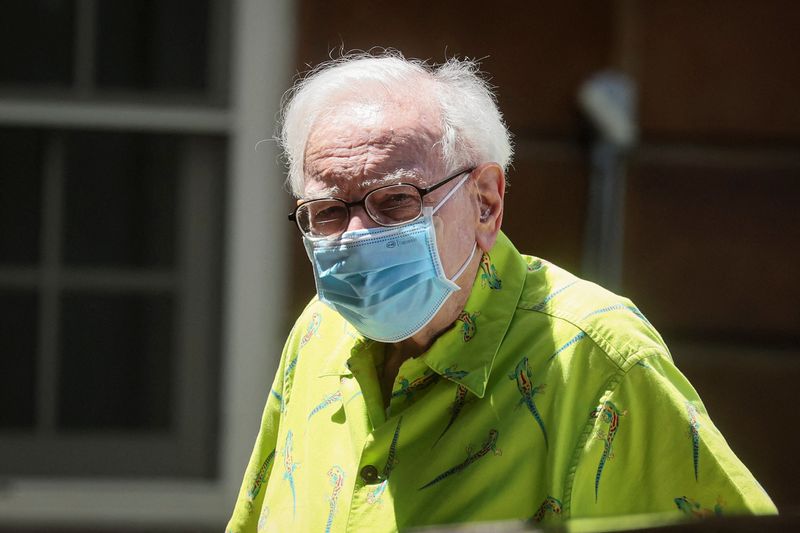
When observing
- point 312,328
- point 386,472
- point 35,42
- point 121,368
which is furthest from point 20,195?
point 386,472

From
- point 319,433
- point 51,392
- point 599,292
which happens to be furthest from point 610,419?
point 51,392

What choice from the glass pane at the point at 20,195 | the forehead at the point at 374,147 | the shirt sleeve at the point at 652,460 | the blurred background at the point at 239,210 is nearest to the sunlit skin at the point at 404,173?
the forehead at the point at 374,147

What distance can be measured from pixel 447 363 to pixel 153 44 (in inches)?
97.4

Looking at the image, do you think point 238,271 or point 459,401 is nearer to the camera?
point 459,401

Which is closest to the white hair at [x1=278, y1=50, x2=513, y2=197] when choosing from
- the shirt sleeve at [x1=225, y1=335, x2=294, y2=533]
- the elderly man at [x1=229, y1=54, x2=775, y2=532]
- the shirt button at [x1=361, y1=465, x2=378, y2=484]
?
the elderly man at [x1=229, y1=54, x2=775, y2=532]

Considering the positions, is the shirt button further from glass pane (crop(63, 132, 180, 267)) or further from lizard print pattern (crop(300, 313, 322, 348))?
glass pane (crop(63, 132, 180, 267))

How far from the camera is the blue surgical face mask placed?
1652mm

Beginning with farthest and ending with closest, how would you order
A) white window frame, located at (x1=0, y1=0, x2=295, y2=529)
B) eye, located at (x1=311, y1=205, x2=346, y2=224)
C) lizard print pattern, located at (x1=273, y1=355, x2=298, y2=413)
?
white window frame, located at (x1=0, y1=0, x2=295, y2=529)
lizard print pattern, located at (x1=273, y1=355, x2=298, y2=413)
eye, located at (x1=311, y1=205, x2=346, y2=224)

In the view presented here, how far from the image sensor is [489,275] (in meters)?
1.68

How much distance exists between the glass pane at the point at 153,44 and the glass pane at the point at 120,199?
0.66ft

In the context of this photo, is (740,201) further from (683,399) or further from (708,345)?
(683,399)

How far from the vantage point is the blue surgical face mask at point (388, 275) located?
5.42ft

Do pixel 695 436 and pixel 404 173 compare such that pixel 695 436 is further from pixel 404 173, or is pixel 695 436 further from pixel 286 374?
pixel 286 374

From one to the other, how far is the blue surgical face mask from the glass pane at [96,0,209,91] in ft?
7.16
